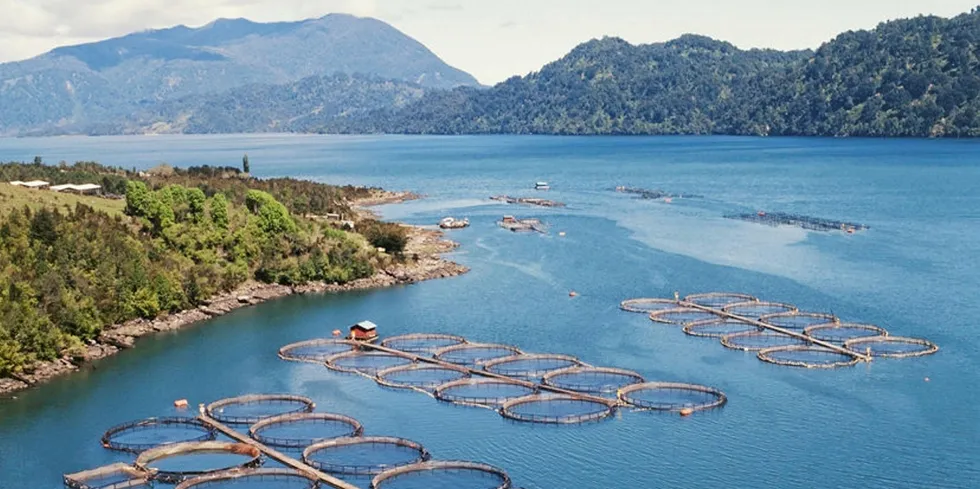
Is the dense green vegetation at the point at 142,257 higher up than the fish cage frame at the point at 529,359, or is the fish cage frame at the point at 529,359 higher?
the dense green vegetation at the point at 142,257

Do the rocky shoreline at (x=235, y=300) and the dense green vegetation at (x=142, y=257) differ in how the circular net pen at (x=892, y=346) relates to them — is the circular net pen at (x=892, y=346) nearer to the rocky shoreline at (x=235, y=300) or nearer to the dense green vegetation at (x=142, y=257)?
the rocky shoreline at (x=235, y=300)

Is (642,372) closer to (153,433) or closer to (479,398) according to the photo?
(479,398)

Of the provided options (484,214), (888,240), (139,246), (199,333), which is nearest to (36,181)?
(139,246)

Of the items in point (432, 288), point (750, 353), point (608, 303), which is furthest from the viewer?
point (432, 288)

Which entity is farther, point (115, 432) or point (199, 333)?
point (199, 333)

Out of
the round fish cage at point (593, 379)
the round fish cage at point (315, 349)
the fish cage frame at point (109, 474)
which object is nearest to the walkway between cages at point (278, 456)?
the fish cage frame at point (109, 474)

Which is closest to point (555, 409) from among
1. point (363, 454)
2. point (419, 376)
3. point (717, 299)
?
point (419, 376)

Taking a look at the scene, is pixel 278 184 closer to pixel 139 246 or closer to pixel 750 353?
pixel 139 246
